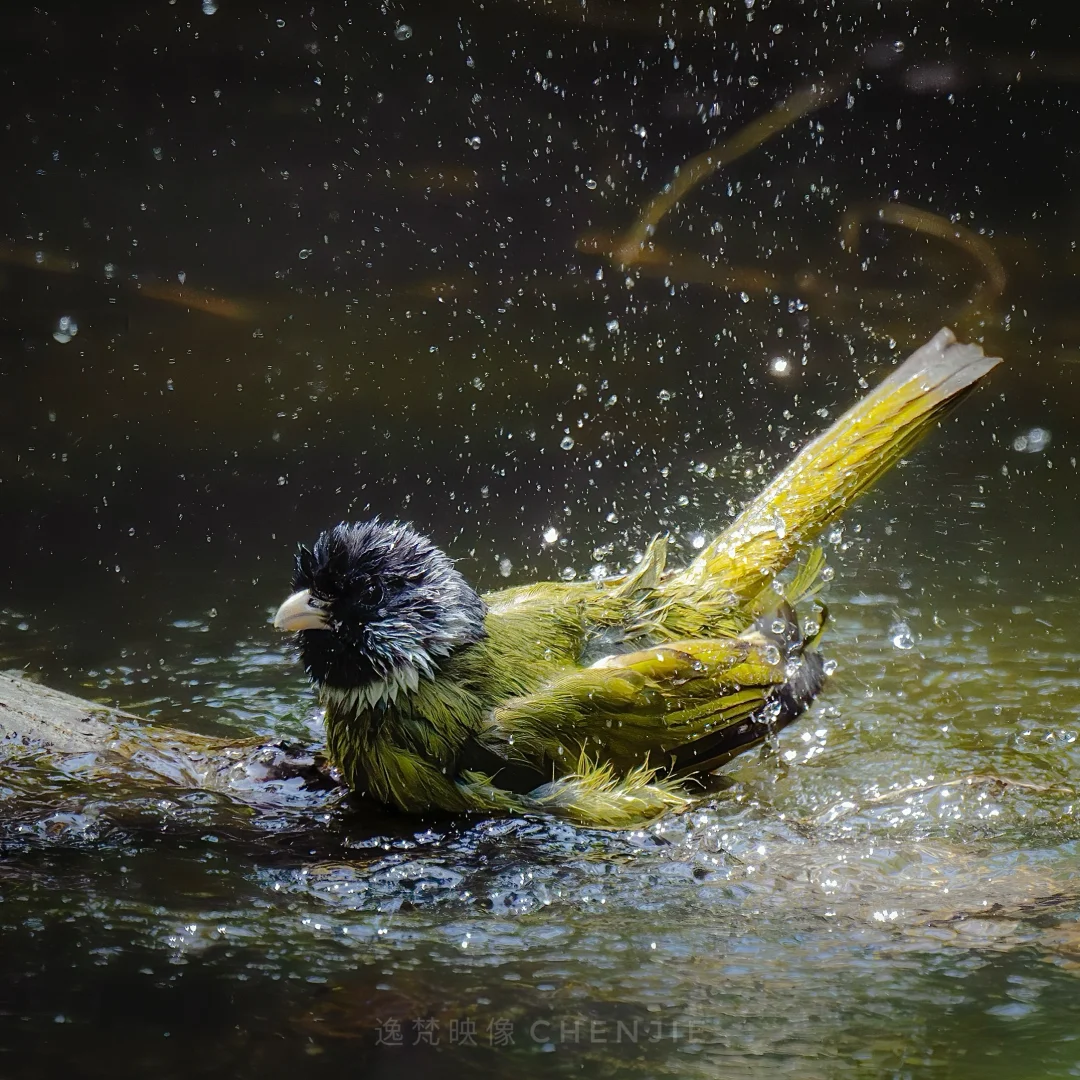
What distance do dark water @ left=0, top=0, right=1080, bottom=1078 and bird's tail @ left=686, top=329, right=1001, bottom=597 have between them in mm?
633

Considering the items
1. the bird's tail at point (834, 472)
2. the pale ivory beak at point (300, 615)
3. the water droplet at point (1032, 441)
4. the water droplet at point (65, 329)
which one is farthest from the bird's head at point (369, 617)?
the water droplet at point (65, 329)

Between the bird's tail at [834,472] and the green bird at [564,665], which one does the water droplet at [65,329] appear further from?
the bird's tail at [834,472]

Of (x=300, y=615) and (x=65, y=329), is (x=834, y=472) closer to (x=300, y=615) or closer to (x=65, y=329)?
(x=300, y=615)

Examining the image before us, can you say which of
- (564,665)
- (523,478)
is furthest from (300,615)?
(523,478)

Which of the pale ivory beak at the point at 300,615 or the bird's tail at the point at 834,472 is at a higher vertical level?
the bird's tail at the point at 834,472

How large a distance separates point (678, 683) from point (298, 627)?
1.13 m

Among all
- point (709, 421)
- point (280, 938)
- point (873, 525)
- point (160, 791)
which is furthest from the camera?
point (709, 421)

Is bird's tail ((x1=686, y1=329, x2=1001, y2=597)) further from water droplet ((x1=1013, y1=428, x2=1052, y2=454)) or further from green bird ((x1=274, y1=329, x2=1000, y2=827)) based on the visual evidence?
water droplet ((x1=1013, y1=428, x2=1052, y2=454))

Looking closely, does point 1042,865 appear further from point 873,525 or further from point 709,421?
point 709,421

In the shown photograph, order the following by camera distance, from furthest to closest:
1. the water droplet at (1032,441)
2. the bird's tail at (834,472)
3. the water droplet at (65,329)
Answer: the water droplet at (65,329), the water droplet at (1032,441), the bird's tail at (834,472)

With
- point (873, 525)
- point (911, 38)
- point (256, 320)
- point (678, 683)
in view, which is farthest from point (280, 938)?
point (911, 38)

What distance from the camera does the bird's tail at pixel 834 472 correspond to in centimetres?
420

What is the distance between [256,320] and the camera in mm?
8281

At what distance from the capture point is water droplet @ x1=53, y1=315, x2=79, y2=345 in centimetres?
799
